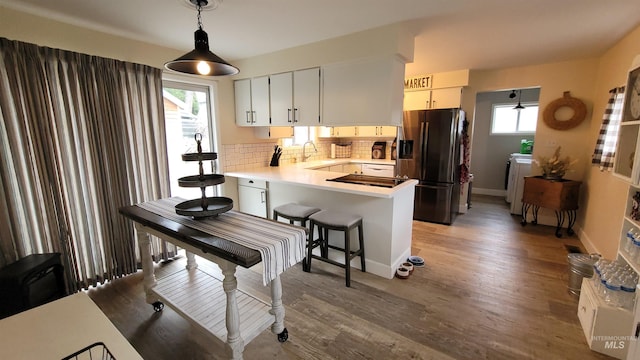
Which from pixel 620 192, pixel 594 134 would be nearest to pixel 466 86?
pixel 594 134

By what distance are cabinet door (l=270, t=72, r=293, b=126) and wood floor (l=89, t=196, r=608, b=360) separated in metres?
1.80

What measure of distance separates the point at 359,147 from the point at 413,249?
8.75 ft

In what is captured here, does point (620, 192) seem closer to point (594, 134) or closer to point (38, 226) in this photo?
point (594, 134)

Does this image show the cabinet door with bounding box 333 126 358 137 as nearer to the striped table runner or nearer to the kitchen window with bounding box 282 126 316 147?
the kitchen window with bounding box 282 126 316 147

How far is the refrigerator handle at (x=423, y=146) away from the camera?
4191 mm

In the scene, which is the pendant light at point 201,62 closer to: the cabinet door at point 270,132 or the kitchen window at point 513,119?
the cabinet door at point 270,132

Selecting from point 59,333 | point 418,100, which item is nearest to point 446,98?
point 418,100

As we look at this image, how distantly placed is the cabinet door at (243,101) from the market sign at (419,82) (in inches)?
105

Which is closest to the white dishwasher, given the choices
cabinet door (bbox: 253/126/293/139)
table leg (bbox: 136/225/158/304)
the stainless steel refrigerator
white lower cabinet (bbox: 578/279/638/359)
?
the stainless steel refrigerator

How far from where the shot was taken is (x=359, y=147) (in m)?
5.53

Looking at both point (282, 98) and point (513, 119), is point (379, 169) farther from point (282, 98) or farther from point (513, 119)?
point (513, 119)

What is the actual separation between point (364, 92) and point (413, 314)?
2.06 metres

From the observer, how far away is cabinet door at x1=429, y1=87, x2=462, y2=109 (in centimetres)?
437

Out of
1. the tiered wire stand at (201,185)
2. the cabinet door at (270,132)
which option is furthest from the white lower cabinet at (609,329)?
the cabinet door at (270,132)
